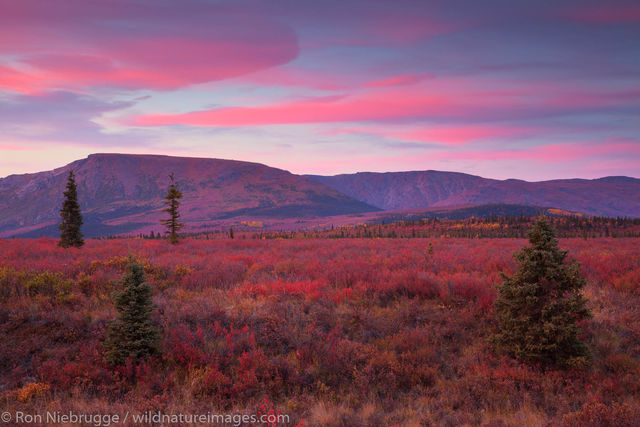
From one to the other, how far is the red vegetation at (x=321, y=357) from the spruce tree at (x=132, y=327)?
296 millimetres

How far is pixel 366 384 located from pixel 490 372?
252 cm

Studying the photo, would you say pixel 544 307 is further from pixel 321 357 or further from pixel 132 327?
pixel 132 327

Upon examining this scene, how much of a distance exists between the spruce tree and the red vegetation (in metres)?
0.30

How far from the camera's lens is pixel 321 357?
23.2 ft

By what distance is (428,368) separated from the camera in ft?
21.8

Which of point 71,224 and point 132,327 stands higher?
point 71,224

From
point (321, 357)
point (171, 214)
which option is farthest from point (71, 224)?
point (321, 357)

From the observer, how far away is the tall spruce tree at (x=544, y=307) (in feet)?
20.3

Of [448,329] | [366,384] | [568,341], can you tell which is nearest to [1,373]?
[366,384]

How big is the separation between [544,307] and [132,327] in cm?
844

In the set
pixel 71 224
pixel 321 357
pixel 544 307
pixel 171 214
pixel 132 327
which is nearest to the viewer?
pixel 544 307

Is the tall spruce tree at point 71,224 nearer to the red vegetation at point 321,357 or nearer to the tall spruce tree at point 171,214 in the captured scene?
the tall spruce tree at point 171,214

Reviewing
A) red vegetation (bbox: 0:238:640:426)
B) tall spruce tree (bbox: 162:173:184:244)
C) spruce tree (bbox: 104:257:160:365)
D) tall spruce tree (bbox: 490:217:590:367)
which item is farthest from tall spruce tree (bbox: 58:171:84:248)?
tall spruce tree (bbox: 490:217:590:367)

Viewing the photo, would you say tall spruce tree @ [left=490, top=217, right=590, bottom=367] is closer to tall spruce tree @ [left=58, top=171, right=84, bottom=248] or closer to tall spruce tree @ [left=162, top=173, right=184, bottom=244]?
tall spruce tree @ [left=58, top=171, right=84, bottom=248]
